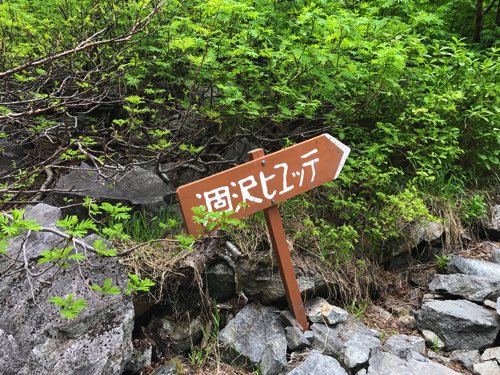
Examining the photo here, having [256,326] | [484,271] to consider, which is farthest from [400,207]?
[256,326]

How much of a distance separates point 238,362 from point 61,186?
2240 mm

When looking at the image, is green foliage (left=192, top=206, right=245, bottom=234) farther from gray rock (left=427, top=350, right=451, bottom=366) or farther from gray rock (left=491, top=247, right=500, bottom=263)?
gray rock (left=491, top=247, right=500, bottom=263)

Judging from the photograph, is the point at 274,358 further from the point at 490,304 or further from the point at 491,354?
the point at 490,304

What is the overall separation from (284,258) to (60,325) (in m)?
1.54

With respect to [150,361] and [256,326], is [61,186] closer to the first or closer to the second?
[150,361]

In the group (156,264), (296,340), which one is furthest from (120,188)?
(296,340)

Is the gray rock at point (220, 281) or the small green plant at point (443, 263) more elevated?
the gray rock at point (220, 281)

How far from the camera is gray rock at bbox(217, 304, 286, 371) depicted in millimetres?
3096

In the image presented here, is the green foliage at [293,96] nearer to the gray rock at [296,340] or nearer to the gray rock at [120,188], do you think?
the gray rock at [120,188]

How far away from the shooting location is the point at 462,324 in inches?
134

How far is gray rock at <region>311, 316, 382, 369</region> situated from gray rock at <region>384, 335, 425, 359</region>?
9 cm

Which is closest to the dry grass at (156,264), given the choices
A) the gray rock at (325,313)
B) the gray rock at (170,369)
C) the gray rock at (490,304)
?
the gray rock at (170,369)

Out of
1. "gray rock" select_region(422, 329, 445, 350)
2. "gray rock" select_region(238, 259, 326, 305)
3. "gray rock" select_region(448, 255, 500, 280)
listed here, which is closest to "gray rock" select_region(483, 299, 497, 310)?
"gray rock" select_region(448, 255, 500, 280)

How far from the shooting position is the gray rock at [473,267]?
4023mm
